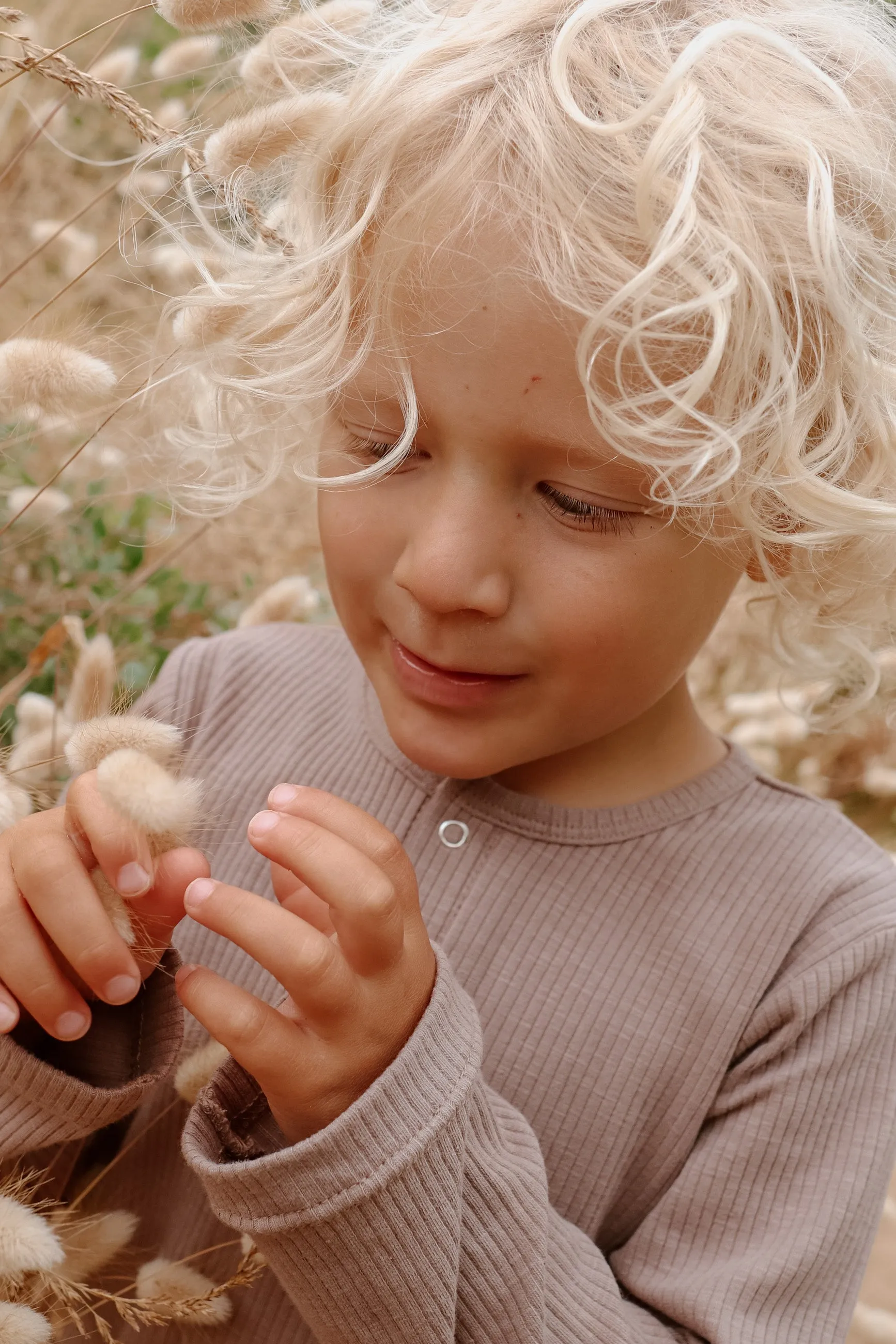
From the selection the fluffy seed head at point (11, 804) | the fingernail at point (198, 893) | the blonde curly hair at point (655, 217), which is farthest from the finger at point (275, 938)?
the blonde curly hair at point (655, 217)

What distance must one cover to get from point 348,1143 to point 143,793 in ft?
0.83

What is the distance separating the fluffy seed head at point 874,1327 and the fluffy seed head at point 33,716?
4.11 ft

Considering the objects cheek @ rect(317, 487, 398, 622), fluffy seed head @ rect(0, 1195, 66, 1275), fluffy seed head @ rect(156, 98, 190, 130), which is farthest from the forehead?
fluffy seed head @ rect(0, 1195, 66, 1275)

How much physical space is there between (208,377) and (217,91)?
1395mm

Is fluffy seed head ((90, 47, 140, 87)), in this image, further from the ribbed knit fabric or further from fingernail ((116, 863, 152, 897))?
fingernail ((116, 863, 152, 897))

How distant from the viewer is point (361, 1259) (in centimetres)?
68

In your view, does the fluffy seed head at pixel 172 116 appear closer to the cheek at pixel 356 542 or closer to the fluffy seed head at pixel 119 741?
the cheek at pixel 356 542

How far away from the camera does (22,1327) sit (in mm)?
611

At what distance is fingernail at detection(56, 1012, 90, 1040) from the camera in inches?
26.9

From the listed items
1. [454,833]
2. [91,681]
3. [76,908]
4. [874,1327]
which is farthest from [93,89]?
[874,1327]

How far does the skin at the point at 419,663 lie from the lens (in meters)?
0.64

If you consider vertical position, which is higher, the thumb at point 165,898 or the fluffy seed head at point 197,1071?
the thumb at point 165,898

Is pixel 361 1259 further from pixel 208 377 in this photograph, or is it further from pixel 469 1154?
pixel 208 377

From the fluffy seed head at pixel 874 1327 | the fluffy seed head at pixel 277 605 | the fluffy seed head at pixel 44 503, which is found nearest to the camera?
the fluffy seed head at pixel 44 503
